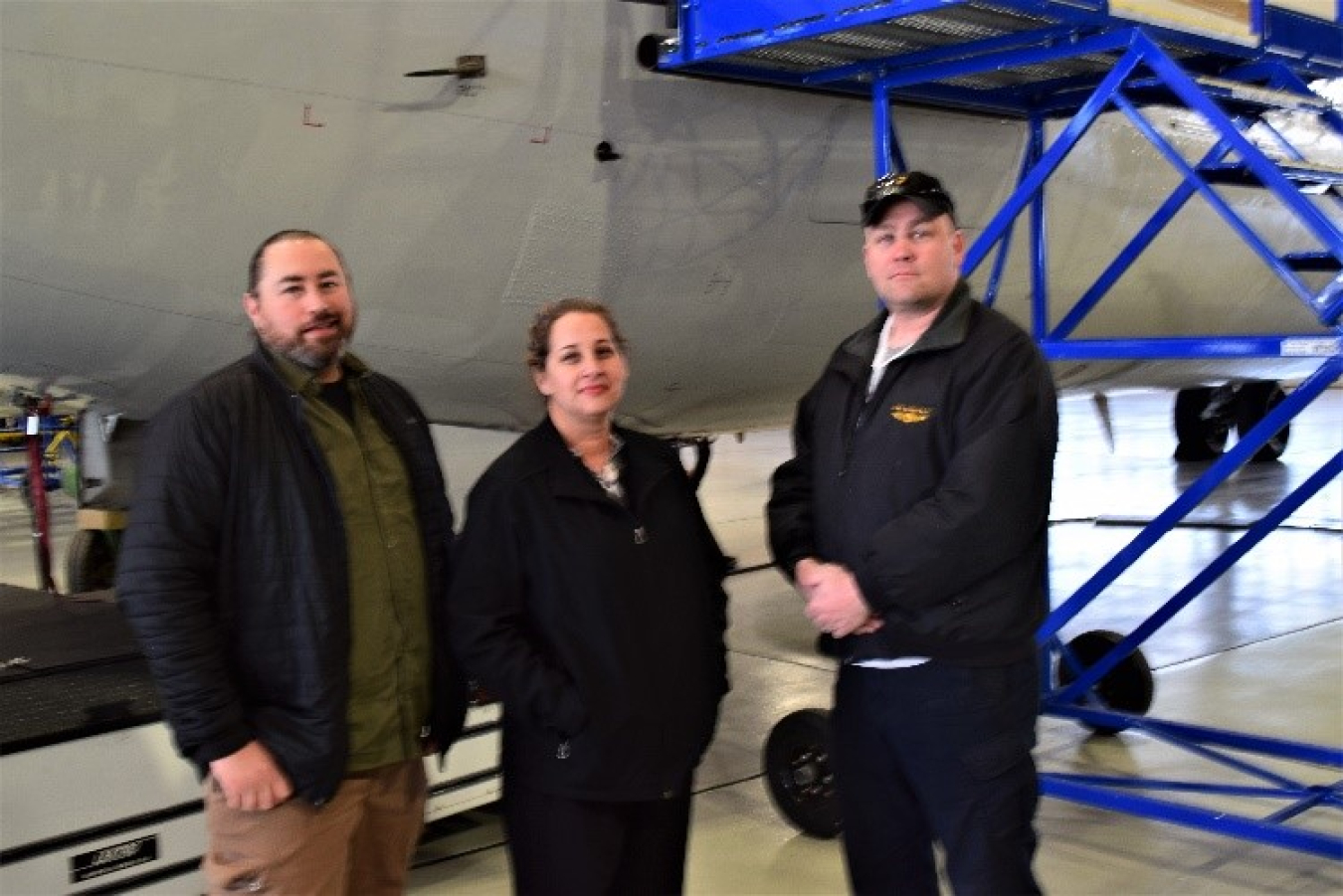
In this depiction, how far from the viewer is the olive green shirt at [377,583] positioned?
259 cm

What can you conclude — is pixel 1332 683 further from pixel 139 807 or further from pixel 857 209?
pixel 139 807

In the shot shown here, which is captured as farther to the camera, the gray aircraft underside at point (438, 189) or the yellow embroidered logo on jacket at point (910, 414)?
the gray aircraft underside at point (438, 189)

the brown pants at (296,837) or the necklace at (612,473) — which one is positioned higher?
the necklace at (612,473)

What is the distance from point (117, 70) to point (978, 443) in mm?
2434

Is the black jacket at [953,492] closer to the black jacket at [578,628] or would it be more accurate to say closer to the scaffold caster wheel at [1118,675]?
the black jacket at [578,628]

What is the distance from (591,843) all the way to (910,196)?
4.61 ft

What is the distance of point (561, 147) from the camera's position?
4453 mm

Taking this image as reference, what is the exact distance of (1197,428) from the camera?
16922 millimetres

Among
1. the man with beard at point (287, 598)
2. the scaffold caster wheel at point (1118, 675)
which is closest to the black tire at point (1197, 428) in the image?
the scaffold caster wheel at point (1118, 675)

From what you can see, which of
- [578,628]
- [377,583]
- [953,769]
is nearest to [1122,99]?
[953,769]

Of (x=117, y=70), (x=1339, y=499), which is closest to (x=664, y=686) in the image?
(x=117, y=70)

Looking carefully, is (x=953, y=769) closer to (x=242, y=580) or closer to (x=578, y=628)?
(x=578, y=628)

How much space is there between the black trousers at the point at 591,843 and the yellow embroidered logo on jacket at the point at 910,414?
85cm

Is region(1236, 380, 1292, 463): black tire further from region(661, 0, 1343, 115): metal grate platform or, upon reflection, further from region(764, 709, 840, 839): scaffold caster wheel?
region(764, 709, 840, 839): scaffold caster wheel
